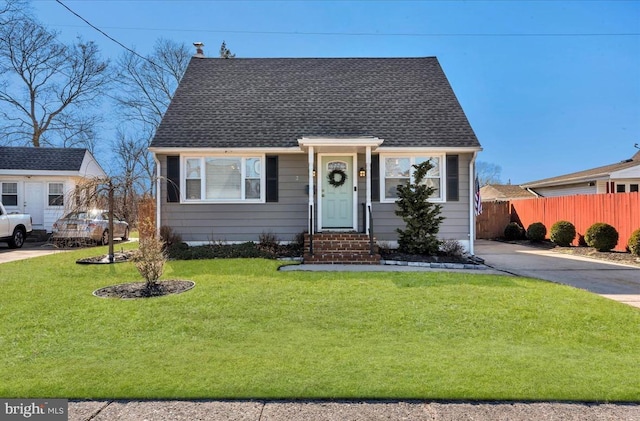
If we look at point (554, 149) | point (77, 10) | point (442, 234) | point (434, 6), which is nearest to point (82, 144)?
point (77, 10)

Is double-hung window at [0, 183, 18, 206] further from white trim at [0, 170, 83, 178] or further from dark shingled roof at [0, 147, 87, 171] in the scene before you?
dark shingled roof at [0, 147, 87, 171]

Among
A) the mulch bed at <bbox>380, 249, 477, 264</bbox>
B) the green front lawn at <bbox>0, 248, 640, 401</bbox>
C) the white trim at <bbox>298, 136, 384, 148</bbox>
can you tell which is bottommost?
the green front lawn at <bbox>0, 248, 640, 401</bbox>

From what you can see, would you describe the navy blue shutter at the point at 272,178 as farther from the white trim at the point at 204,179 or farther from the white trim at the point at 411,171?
the white trim at the point at 411,171

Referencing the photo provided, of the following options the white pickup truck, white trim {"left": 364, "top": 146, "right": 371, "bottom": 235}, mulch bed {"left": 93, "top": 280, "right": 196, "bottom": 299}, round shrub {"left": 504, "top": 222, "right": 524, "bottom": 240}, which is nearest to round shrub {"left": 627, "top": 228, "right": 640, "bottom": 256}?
round shrub {"left": 504, "top": 222, "right": 524, "bottom": 240}

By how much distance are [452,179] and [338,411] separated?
30.5 feet

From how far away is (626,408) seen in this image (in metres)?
2.84

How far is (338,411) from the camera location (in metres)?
2.76

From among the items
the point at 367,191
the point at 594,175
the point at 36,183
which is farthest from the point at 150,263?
the point at 594,175

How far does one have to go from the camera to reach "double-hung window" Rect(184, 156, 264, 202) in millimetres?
11016

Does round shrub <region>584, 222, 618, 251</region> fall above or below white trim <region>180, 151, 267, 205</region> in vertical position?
below

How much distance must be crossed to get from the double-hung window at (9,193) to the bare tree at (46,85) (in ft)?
35.3

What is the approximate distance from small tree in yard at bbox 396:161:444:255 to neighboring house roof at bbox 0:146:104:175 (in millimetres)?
15025

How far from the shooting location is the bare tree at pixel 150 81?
27266 millimetres

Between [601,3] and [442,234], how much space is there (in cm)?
1183
